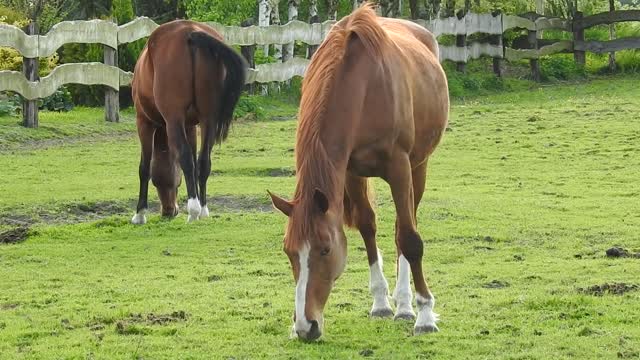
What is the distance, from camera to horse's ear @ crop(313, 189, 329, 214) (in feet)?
19.4

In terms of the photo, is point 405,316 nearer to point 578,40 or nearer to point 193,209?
point 193,209

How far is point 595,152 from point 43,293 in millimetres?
10068

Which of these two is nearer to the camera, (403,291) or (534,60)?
(403,291)

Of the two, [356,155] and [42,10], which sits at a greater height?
[42,10]

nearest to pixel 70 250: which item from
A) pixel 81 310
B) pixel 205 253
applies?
pixel 205 253

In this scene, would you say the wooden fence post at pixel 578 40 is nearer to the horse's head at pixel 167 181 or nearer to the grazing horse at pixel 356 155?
the horse's head at pixel 167 181

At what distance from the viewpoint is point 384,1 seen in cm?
3225

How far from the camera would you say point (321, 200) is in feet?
19.5

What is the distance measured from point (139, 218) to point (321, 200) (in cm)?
552

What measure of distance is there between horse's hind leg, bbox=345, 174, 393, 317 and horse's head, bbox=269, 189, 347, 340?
110cm

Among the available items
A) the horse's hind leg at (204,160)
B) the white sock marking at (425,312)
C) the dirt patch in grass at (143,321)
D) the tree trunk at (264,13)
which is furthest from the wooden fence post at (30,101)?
the white sock marking at (425,312)

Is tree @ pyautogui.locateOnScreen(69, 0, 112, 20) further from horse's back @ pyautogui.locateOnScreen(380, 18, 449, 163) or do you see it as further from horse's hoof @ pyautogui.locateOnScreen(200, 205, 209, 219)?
horse's back @ pyautogui.locateOnScreen(380, 18, 449, 163)

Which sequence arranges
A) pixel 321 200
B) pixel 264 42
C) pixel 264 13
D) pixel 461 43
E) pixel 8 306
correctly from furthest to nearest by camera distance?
pixel 461 43 → pixel 264 13 → pixel 264 42 → pixel 8 306 → pixel 321 200

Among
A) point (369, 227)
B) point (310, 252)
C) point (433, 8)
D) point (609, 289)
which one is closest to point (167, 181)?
point (369, 227)
